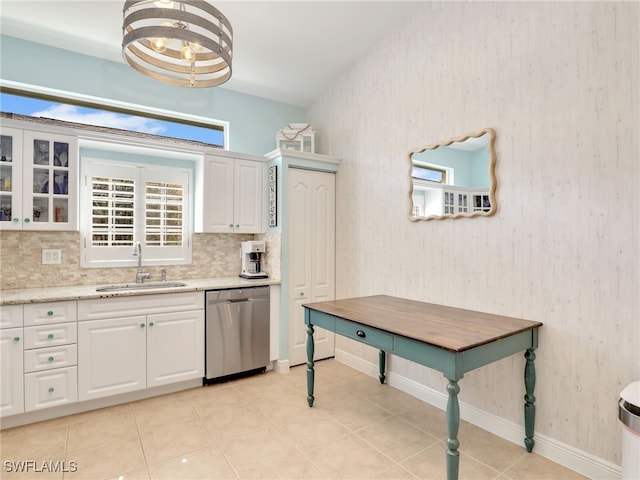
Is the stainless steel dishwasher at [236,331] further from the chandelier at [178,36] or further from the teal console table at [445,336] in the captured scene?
the chandelier at [178,36]

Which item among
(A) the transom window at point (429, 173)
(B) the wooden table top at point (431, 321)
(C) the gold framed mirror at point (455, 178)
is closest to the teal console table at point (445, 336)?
(B) the wooden table top at point (431, 321)

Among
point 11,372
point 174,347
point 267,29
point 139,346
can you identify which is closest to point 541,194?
point 267,29

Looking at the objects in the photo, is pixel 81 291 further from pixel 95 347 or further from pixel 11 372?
pixel 11 372

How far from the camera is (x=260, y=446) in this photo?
223 centimetres

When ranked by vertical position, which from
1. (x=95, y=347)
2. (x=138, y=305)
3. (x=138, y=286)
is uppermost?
(x=138, y=286)

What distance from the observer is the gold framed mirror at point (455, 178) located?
2.42 m

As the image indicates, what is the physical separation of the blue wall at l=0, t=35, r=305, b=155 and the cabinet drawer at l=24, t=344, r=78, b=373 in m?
2.28

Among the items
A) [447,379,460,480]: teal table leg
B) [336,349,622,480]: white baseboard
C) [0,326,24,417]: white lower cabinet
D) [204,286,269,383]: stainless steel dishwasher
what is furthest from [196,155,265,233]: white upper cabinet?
[447,379,460,480]: teal table leg

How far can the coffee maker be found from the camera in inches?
143

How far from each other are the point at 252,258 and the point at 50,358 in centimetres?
185

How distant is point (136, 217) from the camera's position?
3381 millimetres

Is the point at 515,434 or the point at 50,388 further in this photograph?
the point at 50,388

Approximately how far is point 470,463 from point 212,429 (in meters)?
1.71

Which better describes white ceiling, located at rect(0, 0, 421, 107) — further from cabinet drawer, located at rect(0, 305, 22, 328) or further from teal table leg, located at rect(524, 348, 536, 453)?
teal table leg, located at rect(524, 348, 536, 453)
